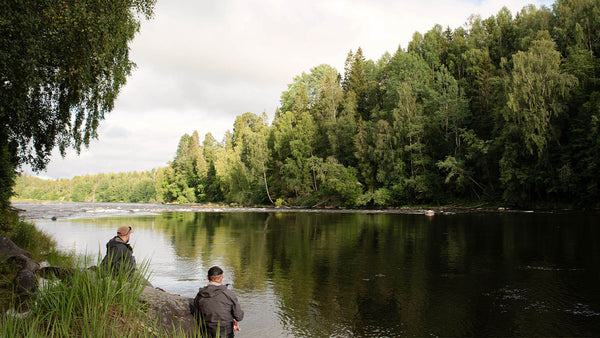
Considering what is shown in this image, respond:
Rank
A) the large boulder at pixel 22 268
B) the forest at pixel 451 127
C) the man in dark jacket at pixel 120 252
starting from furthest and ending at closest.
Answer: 1. the forest at pixel 451 127
2. the large boulder at pixel 22 268
3. the man in dark jacket at pixel 120 252

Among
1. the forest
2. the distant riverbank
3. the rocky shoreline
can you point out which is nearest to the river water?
the rocky shoreline

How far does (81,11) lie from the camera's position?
1004 centimetres

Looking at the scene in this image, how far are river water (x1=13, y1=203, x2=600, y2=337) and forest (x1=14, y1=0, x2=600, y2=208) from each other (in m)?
21.0

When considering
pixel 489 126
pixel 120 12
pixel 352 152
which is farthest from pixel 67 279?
pixel 352 152

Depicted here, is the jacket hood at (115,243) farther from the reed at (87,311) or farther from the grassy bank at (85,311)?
the reed at (87,311)

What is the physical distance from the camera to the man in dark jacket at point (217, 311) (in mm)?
6039

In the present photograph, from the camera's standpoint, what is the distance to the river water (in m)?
8.05

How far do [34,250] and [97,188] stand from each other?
188m

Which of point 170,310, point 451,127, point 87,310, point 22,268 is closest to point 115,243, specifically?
point 170,310

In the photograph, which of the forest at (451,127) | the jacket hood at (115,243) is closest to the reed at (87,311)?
the jacket hood at (115,243)

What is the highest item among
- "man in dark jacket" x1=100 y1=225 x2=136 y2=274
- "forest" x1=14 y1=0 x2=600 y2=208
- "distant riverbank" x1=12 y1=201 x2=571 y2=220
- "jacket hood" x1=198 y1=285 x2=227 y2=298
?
"forest" x1=14 y1=0 x2=600 y2=208

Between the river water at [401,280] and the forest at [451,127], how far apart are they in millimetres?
20963

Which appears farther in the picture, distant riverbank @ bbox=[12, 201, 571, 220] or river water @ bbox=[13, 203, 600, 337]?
distant riverbank @ bbox=[12, 201, 571, 220]

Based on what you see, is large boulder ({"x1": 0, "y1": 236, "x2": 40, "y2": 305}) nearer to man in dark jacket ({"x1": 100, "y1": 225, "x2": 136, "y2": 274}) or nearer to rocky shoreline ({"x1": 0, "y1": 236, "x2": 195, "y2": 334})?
rocky shoreline ({"x1": 0, "y1": 236, "x2": 195, "y2": 334})
